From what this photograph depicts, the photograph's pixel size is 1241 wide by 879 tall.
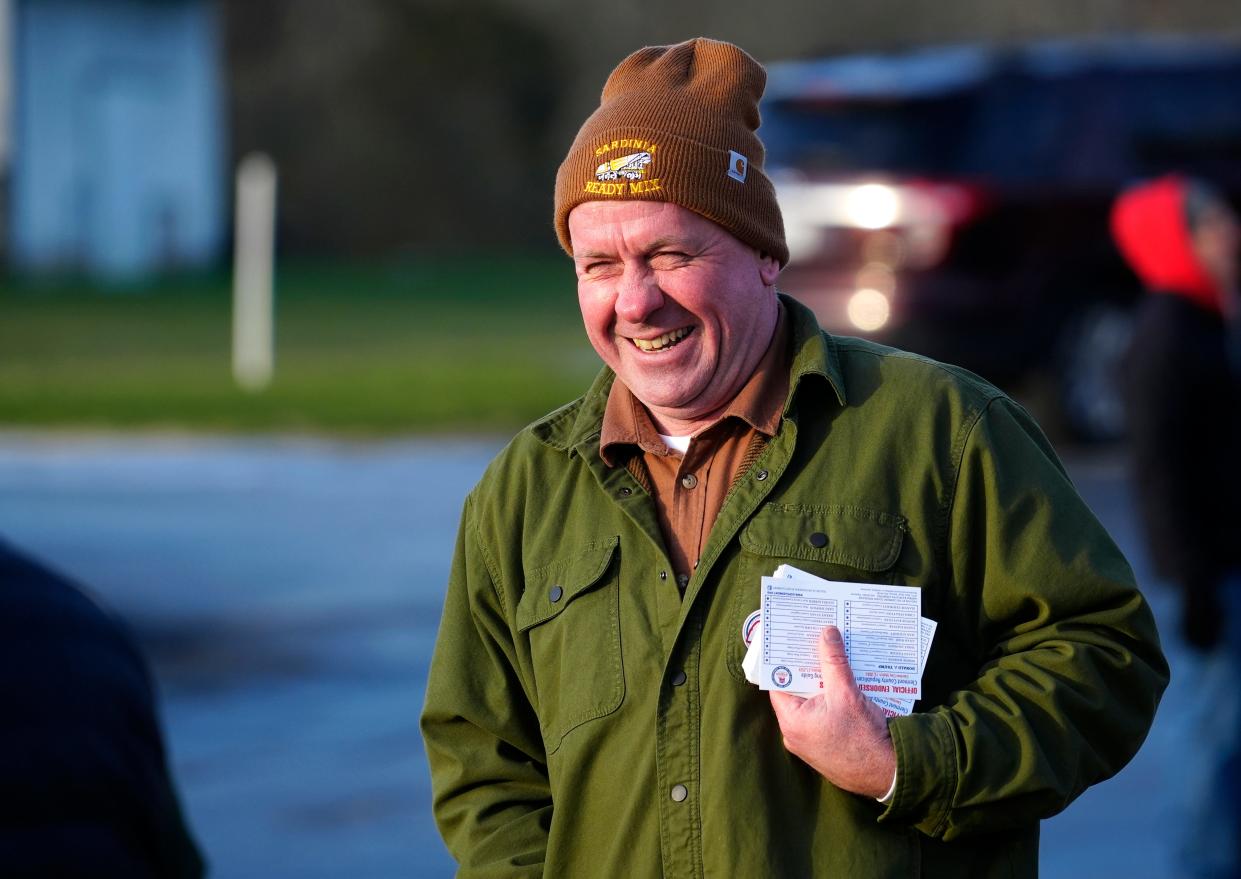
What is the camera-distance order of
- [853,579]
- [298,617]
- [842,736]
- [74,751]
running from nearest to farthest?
[74,751], [842,736], [853,579], [298,617]

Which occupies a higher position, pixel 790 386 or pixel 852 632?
pixel 790 386

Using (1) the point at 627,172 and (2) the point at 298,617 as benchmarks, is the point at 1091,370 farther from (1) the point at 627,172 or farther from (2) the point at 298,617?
(1) the point at 627,172

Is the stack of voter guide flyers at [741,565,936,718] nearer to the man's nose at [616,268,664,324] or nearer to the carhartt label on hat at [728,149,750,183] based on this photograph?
the man's nose at [616,268,664,324]

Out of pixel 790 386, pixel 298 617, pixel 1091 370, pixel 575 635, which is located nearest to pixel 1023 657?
pixel 790 386

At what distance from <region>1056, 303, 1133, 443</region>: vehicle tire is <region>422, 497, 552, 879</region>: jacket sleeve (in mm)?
10265

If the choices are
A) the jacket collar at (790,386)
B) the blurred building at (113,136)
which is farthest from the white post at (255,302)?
the jacket collar at (790,386)

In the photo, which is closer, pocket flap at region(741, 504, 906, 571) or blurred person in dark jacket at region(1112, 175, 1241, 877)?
pocket flap at region(741, 504, 906, 571)

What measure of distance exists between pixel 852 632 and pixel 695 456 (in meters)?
0.35

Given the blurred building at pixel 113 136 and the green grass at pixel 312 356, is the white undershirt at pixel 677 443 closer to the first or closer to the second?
the green grass at pixel 312 356

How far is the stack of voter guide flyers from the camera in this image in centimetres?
283

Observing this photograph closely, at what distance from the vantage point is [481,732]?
3154 mm

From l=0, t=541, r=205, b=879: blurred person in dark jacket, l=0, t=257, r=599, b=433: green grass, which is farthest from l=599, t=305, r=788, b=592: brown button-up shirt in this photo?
l=0, t=257, r=599, b=433: green grass

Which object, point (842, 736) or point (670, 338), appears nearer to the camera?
point (842, 736)

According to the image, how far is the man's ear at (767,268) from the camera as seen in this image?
3.12m
